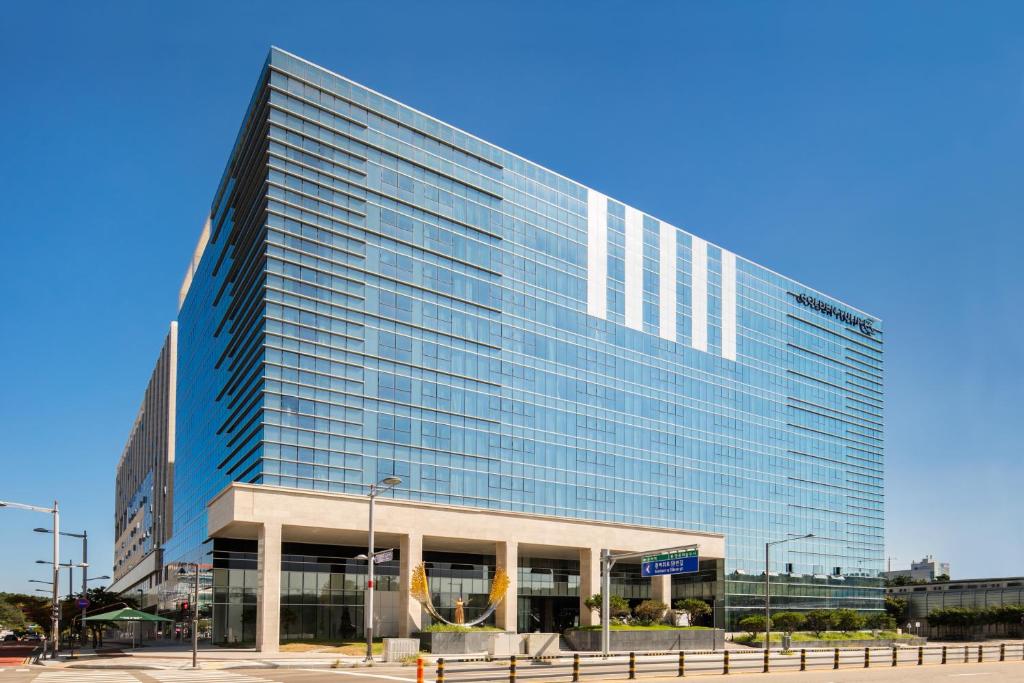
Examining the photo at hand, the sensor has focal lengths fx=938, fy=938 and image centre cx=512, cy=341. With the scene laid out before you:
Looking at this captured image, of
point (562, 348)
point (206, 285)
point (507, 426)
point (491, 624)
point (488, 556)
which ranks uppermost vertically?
point (206, 285)

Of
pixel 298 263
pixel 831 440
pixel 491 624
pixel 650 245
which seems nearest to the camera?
pixel 298 263

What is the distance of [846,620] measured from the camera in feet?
323

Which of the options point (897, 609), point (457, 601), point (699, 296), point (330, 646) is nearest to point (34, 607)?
point (330, 646)

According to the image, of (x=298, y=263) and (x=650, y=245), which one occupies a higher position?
(x=650, y=245)

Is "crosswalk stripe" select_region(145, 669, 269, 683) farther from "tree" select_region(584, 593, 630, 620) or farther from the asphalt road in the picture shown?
"tree" select_region(584, 593, 630, 620)

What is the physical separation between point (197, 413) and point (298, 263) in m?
34.5

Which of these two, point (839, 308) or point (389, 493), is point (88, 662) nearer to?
point (389, 493)

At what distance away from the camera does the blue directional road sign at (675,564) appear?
48.5 metres

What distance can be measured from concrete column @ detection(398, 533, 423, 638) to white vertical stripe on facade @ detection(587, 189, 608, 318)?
91.4ft

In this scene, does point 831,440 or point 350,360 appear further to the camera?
point 831,440

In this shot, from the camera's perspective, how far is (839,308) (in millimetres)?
117438

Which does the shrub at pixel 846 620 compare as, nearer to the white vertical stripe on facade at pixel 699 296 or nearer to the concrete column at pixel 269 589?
the white vertical stripe on facade at pixel 699 296

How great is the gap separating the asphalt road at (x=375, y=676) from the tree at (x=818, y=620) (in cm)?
5805

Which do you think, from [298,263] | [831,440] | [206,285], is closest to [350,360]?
[298,263]
